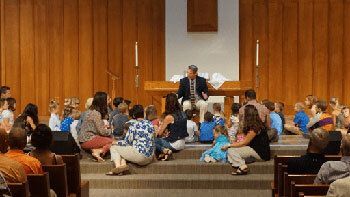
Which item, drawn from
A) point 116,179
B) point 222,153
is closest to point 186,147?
point 222,153

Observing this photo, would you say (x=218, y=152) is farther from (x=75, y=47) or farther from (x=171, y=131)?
(x=75, y=47)

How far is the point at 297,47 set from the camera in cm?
1541

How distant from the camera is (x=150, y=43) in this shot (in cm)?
1579

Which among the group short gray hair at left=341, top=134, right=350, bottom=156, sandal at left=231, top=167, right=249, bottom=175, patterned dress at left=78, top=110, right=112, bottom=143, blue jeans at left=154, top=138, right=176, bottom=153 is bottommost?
sandal at left=231, top=167, right=249, bottom=175

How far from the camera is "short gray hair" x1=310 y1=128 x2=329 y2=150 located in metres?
6.37

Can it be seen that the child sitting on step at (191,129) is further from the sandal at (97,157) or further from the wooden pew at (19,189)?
the wooden pew at (19,189)

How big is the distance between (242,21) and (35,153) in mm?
9598

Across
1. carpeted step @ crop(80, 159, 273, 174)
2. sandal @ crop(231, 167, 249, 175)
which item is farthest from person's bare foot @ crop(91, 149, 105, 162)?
sandal @ crop(231, 167, 249, 175)

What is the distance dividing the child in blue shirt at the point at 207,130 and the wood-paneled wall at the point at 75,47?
4915 millimetres

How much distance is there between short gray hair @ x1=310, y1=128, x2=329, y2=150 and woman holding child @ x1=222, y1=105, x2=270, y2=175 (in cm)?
299

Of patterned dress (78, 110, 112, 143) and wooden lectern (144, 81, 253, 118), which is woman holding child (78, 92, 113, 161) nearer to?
patterned dress (78, 110, 112, 143)

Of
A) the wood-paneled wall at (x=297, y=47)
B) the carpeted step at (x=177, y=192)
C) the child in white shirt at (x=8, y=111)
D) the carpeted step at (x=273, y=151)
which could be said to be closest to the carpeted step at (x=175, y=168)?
the carpeted step at (x=273, y=151)

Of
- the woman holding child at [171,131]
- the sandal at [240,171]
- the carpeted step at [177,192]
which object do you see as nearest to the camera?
the carpeted step at [177,192]

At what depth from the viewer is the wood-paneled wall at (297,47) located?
602 inches
